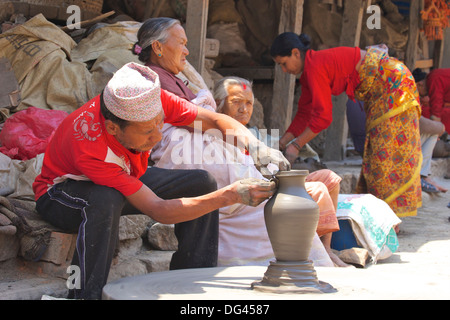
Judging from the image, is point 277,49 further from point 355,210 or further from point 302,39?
point 355,210

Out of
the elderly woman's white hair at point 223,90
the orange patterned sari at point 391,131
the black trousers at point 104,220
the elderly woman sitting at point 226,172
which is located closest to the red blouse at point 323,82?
the orange patterned sari at point 391,131

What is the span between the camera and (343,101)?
7.53 metres

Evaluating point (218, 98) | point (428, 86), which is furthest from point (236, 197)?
point (428, 86)

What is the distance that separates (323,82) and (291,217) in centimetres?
258

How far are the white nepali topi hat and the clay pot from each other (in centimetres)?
68

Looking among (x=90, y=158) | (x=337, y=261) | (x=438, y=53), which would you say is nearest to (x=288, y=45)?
(x=337, y=261)

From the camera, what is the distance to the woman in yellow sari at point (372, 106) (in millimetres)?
5051

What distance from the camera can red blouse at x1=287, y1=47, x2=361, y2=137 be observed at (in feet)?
16.4

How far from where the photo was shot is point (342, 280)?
2994 mm

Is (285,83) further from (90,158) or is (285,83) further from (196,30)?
(90,158)

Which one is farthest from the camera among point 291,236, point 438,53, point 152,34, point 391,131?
point 438,53

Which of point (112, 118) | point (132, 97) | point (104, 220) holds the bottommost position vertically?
point (104, 220)

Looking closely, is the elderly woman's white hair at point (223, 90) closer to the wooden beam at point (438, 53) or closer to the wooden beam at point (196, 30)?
the wooden beam at point (196, 30)
